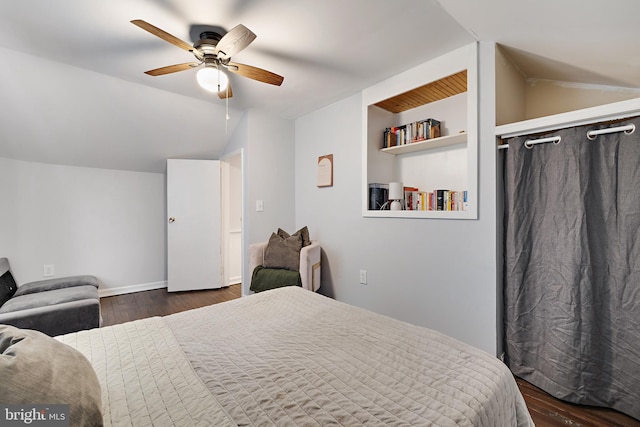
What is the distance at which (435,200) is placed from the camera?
245cm

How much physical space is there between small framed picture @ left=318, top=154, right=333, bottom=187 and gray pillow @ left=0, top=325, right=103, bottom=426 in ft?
8.69

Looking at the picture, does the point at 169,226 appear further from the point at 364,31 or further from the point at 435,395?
the point at 435,395

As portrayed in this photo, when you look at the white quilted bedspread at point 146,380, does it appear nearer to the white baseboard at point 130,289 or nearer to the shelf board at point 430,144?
the shelf board at point 430,144

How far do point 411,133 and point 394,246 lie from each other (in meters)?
1.05

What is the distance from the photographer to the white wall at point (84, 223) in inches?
128

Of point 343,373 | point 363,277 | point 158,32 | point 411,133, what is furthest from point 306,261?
point 158,32

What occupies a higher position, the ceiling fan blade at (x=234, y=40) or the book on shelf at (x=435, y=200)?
the ceiling fan blade at (x=234, y=40)

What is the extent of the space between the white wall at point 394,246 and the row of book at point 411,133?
1.01ft

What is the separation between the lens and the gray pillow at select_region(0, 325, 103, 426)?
593 millimetres

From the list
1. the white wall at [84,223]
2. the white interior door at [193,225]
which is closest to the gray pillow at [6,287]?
the white wall at [84,223]

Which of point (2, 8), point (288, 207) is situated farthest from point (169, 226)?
point (2, 8)

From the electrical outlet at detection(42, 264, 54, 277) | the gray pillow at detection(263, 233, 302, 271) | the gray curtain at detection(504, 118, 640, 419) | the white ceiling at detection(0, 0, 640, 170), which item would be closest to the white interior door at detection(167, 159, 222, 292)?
the electrical outlet at detection(42, 264, 54, 277)

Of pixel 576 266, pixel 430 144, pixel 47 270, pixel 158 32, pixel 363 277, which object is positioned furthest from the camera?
pixel 47 270

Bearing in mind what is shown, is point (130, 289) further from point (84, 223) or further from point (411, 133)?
point (411, 133)
